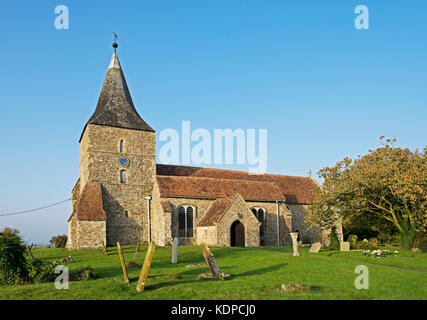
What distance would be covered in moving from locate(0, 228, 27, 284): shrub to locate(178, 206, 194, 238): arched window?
796 inches

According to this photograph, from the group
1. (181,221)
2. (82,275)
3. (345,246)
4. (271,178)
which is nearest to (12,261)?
(82,275)

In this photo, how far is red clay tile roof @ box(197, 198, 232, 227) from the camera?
33.3m

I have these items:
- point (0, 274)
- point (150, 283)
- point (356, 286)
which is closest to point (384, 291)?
point (356, 286)

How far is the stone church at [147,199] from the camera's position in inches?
1304

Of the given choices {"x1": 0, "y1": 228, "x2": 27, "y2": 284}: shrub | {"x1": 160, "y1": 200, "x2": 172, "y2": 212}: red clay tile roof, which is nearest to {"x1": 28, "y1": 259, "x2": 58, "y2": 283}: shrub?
{"x1": 0, "y1": 228, "x2": 27, "y2": 284}: shrub

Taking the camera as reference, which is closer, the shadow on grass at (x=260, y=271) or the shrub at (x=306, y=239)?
the shadow on grass at (x=260, y=271)

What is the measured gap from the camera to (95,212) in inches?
1316

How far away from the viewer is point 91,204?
3397 cm

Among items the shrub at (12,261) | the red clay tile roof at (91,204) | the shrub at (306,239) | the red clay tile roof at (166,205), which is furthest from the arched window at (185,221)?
the shrub at (12,261)

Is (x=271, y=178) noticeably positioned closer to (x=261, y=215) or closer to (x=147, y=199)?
(x=261, y=215)

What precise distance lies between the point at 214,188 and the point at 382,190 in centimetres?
1582

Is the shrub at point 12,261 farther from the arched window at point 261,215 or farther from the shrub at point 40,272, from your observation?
the arched window at point 261,215
